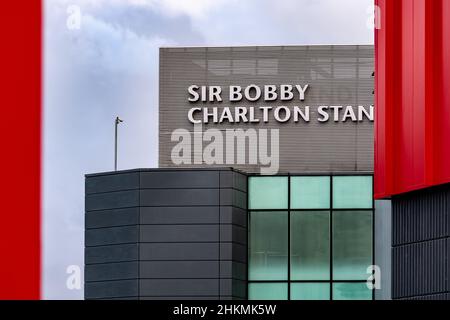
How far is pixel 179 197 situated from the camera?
45406 mm

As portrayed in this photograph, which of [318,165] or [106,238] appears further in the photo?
[318,165]

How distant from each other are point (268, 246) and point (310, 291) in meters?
2.49

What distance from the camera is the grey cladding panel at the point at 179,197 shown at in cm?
4525

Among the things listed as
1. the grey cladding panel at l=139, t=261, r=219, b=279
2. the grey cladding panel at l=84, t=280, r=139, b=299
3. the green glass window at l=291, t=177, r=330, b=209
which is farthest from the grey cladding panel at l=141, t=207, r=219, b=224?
the green glass window at l=291, t=177, r=330, b=209

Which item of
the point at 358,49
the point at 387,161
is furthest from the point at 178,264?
the point at 387,161

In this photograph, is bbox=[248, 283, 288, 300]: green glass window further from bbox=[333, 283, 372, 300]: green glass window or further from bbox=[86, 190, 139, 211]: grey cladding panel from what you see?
bbox=[86, 190, 139, 211]: grey cladding panel

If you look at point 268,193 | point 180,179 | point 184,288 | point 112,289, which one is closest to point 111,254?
point 112,289

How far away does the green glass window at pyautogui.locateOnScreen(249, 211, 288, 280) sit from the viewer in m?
45.3

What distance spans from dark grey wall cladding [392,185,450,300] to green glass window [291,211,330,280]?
1715 cm

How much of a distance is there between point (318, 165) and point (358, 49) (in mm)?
5610

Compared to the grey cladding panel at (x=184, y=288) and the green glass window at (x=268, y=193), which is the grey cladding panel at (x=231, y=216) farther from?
the grey cladding panel at (x=184, y=288)

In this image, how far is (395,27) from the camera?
2791 centimetres

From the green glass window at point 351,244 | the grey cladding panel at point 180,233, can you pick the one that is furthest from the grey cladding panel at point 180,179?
the green glass window at point 351,244
